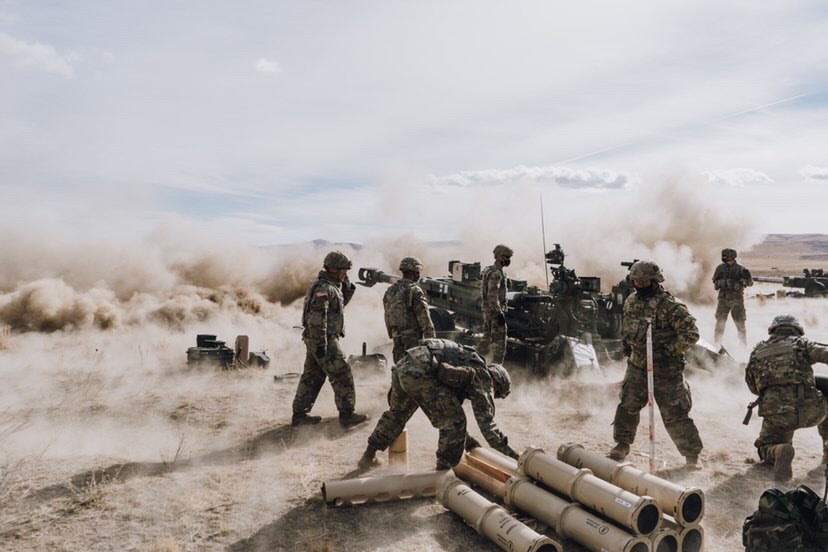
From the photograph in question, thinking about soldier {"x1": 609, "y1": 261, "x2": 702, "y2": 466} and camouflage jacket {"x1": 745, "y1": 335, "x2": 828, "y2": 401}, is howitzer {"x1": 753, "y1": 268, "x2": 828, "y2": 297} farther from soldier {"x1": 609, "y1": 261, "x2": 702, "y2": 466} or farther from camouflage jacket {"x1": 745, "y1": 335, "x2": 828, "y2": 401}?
soldier {"x1": 609, "y1": 261, "x2": 702, "y2": 466}

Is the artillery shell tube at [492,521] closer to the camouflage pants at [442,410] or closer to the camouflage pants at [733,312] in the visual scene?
the camouflage pants at [442,410]

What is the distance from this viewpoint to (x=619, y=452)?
729 centimetres

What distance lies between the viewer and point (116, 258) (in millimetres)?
23406

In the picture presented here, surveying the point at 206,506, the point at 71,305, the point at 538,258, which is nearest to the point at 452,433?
the point at 206,506

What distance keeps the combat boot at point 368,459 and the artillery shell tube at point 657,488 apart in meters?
2.16

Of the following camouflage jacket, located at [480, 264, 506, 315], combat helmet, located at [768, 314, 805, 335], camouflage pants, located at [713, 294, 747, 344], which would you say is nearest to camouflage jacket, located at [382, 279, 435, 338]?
camouflage jacket, located at [480, 264, 506, 315]

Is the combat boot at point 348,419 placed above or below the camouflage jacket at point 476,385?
below

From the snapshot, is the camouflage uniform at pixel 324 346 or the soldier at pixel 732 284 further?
the soldier at pixel 732 284

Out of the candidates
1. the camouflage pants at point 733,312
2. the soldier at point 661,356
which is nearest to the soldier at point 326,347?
the soldier at point 661,356

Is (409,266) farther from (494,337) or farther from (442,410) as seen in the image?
(442,410)

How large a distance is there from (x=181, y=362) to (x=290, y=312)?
376 inches

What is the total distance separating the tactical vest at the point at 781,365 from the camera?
6.83m

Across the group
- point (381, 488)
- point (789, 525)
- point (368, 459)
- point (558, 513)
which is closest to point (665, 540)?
point (558, 513)

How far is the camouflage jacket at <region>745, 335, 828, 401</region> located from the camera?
22.4 feet
